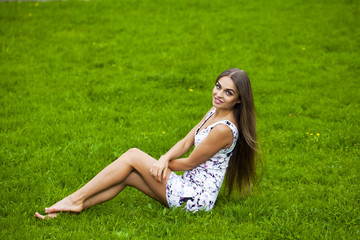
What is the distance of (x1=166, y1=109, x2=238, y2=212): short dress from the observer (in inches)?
162

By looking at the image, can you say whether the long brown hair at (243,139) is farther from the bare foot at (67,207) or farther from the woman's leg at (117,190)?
the bare foot at (67,207)

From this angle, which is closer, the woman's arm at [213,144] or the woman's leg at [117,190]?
the woman's arm at [213,144]

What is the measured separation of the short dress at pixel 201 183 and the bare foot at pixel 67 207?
909mm

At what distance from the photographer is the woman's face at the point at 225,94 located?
4.09 metres

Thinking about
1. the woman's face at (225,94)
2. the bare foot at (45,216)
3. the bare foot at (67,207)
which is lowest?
the bare foot at (45,216)

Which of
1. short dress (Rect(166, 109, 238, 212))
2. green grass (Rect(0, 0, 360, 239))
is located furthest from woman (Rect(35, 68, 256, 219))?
green grass (Rect(0, 0, 360, 239))

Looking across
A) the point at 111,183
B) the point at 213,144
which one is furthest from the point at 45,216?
the point at 213,144

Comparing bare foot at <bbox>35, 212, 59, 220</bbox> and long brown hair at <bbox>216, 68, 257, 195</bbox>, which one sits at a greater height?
long brown hair at <bbox>216, 68, 257, 195</bbox>

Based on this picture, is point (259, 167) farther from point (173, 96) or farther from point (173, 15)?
point (173, 15)

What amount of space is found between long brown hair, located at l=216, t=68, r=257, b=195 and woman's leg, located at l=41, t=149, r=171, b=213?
795mm

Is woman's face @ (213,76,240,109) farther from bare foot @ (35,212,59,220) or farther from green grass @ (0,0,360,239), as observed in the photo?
bare foot @ (35,212,59,220)

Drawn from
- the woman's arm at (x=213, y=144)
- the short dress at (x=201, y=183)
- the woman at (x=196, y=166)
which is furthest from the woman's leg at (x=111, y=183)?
the woman's arm at (x=213, y=144)

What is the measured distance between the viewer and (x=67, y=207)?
4.13 m

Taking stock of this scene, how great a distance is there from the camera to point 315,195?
4.71m
